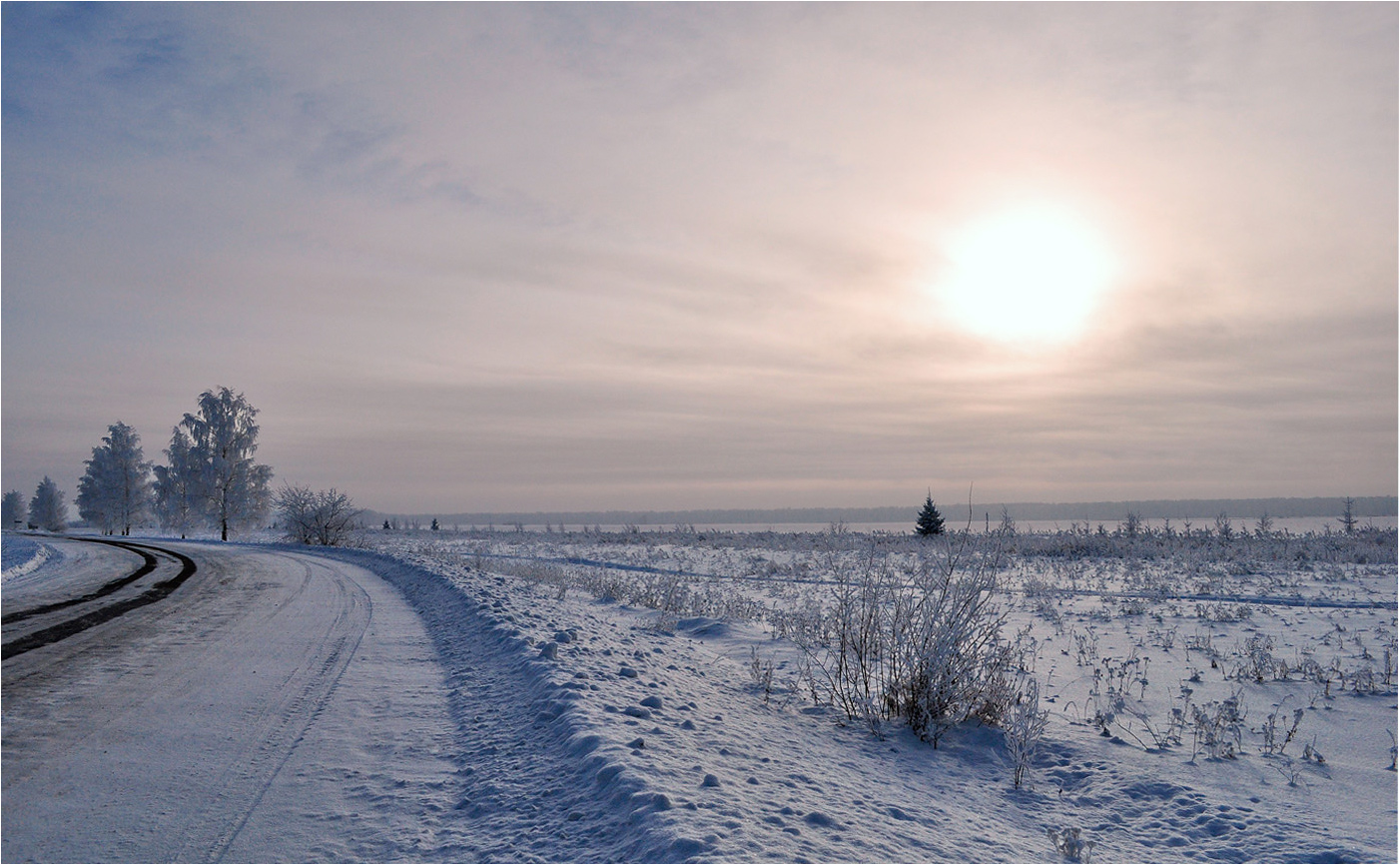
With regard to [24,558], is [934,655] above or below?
above

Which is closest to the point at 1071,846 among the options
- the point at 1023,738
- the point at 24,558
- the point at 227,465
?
the point at 1023,738

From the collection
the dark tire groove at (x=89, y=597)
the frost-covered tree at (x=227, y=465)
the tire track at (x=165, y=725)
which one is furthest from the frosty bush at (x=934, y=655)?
the frost-covered tree at (x=227, y=465)

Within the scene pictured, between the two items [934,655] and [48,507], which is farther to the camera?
[48,507]

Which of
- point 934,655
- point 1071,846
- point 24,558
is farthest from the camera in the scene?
point 24,558

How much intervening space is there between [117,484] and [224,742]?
73883 millimetres

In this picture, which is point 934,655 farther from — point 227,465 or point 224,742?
point 227,465

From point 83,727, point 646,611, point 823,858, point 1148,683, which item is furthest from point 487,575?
point 823,858

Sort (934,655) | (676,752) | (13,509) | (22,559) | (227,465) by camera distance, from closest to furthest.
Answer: (676,752) < (934,655) < (22,559) < (227,465) < (13,509)

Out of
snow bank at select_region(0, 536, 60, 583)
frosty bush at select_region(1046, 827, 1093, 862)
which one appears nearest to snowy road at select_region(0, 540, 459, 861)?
frosty bush at select_region(1046, 827, 1093, 862)

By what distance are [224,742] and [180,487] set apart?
5611 cm

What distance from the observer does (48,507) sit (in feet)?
257

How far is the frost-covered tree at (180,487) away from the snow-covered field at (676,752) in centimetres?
4571

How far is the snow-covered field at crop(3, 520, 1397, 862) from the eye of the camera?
414cm

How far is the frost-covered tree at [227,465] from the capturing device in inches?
1991
